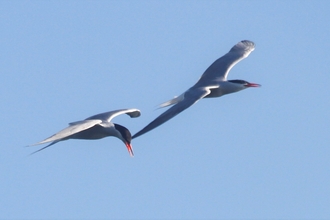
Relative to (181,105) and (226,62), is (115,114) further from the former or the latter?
(226,62)

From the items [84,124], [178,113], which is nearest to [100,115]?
[84,124]

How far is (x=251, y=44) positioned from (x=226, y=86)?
11.2 ft

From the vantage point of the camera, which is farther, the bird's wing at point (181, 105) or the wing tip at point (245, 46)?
the wing tip at point (245, 46)

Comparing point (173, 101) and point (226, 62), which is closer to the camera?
point (173, 101)

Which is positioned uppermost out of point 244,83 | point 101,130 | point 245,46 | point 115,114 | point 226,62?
point 245,46

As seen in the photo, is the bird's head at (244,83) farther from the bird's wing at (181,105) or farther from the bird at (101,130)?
the bird at (101,130)

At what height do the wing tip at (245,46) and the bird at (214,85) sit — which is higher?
the wing tip at (245,46)

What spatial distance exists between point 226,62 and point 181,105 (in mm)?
5000

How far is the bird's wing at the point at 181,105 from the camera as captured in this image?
16.3 meters

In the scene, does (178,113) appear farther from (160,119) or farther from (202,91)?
(202,91)

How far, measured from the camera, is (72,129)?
17.7 metres

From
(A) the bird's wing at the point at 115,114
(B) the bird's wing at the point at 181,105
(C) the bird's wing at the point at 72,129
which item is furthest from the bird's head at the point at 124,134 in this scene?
(B) the bird's wing at the point at 181,105

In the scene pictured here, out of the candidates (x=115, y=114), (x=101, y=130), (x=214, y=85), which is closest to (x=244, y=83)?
(x=214, y=85)

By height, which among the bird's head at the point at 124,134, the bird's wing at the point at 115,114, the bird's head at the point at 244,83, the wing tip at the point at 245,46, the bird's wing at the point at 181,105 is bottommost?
the bird's head at the point at 124,134
